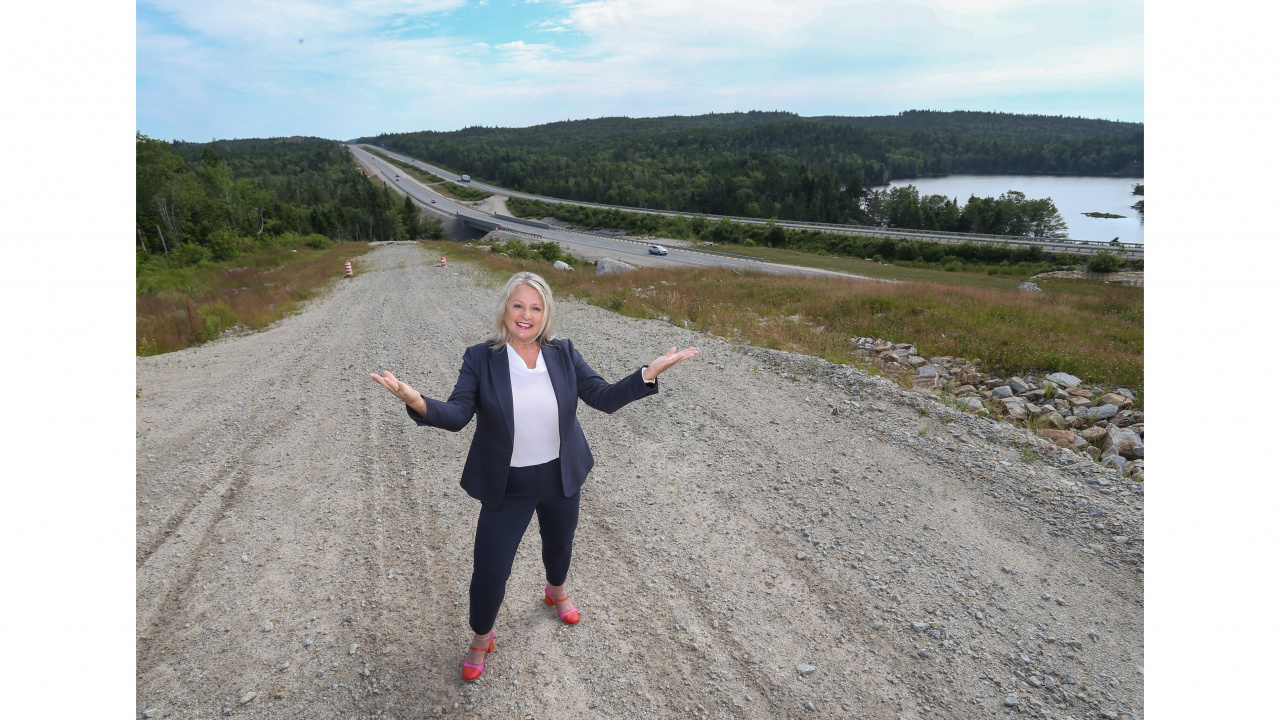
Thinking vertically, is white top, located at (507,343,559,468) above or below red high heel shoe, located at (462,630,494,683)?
above

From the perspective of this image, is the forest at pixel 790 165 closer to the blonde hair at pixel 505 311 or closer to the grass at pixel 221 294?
the grass at pixel 221 294

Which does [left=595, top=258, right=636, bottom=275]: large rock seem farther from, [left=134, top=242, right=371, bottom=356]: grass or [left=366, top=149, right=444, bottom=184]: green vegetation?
[left=366, top=149, right=444, bottom=184]: green vegetation

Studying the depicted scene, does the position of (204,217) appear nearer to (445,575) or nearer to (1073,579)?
(445,575)

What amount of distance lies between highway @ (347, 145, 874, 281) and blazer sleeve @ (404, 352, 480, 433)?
30201 millimetres

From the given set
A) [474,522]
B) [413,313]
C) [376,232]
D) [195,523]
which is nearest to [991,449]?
[474,522]

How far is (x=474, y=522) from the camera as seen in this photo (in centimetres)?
493

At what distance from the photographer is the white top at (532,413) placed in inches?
117

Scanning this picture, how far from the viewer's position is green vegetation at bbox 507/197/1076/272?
160 ft

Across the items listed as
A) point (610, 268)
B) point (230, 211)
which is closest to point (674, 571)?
point (610, 268)

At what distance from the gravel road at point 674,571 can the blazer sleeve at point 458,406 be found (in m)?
1.71

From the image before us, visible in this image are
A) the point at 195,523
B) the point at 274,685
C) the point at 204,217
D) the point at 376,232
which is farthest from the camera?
the point at 376,232

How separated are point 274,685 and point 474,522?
1.86 m

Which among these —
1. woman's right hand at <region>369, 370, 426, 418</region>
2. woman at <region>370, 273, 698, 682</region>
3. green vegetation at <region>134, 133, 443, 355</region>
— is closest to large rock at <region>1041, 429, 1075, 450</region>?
woman at <region>370, 273, 698, 682</region>

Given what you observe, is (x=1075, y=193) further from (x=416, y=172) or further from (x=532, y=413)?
(x=416, y=172)
